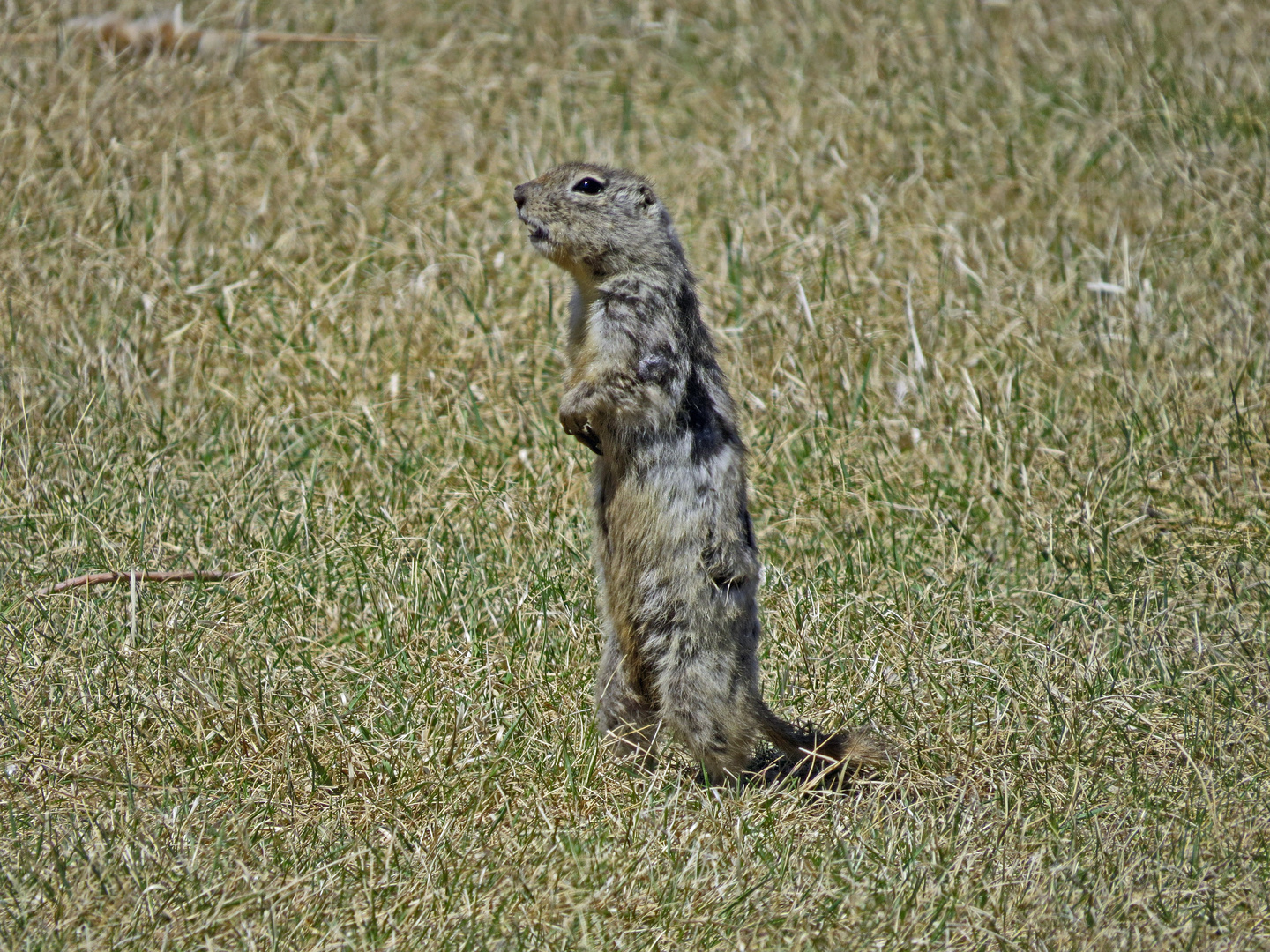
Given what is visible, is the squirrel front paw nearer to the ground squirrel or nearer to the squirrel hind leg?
the ground squirrel

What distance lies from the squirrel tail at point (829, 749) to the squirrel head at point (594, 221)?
1424 mm

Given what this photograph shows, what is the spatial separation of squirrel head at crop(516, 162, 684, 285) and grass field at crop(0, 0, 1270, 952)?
1.28 m

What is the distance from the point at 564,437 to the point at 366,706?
1.87m

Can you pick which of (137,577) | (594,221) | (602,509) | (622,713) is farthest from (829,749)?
(137,577)

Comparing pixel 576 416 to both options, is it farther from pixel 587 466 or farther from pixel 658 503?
pixel 587 466

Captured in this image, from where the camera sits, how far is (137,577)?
4754 millimetres

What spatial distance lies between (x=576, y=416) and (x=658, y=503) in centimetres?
36

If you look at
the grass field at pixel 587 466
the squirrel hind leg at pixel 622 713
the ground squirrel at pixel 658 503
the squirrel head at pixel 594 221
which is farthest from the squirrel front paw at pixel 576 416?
the grass field at pixel 587 466

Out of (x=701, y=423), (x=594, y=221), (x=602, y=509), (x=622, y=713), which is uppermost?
(x=594, y=221)

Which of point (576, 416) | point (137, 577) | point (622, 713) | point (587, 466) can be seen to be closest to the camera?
point (576, 416)

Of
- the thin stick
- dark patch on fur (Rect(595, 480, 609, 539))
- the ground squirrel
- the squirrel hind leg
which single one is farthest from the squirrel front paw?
the thin stick

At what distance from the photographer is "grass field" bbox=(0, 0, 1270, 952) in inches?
141

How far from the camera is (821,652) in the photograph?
4773 millimetres

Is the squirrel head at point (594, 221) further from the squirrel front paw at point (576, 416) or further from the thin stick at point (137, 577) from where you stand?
the thin stick at point (137, 577)
